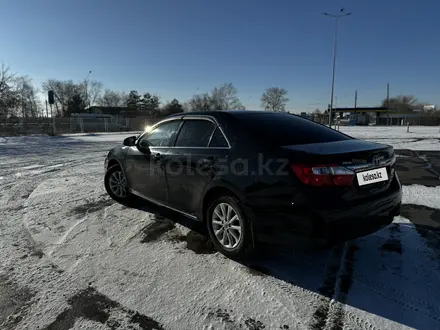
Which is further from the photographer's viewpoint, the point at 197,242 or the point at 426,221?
the point at 426,221

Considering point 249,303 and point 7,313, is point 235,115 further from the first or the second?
point 7,313

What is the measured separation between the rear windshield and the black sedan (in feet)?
0.04

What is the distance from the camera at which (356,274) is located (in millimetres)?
2830

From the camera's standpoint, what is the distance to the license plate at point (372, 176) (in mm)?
2652

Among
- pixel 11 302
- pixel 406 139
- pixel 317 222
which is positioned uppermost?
pixel 317 222

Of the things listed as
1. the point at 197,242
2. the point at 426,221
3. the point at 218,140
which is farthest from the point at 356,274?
the point at 426,221

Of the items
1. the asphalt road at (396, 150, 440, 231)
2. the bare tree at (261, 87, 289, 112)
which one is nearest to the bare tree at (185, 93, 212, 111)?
the bare tree at (261, 87, 289, 112)

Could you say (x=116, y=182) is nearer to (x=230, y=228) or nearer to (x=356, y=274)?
(x=230, y=228)

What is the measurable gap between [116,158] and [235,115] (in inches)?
96.8

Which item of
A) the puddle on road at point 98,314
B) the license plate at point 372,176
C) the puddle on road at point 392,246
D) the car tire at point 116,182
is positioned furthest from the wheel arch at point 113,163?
the puddle on road at point 392,246

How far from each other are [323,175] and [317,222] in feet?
1.27

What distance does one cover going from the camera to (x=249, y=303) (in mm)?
2420

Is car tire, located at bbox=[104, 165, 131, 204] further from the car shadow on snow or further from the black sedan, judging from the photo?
the car shadow on snow

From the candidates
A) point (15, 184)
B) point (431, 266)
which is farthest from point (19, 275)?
point (15, 184)
